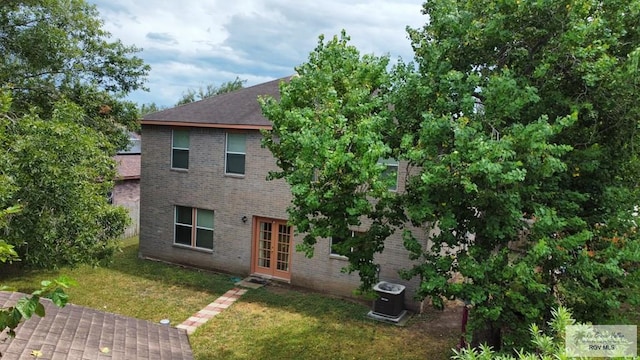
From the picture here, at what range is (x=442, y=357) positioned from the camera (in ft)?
35.0

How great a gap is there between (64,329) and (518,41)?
895 cm

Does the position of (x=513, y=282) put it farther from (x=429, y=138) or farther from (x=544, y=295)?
(x=429, y=138)

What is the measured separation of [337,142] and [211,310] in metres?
8.42

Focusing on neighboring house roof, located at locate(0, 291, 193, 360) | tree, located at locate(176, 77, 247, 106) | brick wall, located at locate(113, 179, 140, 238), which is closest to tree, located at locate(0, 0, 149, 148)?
brick wall, located at locate(113, 179, 140, 238)

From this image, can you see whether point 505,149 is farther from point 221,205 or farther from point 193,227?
point 193,227

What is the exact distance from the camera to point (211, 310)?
42.5 ft

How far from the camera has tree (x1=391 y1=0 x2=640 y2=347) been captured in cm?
663

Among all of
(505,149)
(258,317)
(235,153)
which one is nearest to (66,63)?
(235,153)

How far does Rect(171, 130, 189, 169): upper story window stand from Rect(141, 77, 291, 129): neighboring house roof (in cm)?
49

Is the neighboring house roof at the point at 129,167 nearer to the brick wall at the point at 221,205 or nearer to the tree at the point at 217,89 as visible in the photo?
the brick wall at the point at 221,205

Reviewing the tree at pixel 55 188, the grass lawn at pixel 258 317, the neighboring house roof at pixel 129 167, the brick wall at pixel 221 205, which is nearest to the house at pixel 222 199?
the brick wall at pixel 221 205

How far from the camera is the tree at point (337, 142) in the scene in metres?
6.72

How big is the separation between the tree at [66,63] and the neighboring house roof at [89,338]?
31.0 ft

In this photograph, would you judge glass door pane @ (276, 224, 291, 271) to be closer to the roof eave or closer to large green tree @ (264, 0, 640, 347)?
the roof eave
